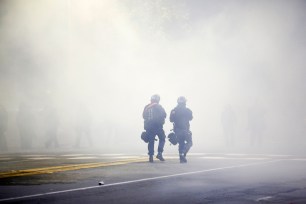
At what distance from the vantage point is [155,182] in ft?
38.7

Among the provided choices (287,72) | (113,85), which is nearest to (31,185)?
(113,85)

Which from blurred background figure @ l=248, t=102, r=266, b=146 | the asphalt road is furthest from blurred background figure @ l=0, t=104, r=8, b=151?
blurred background figure @ l=248, t=102, r=266, b=146

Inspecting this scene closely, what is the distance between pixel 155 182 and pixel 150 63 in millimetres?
34942

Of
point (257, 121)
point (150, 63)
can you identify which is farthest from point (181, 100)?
point (150, 63)

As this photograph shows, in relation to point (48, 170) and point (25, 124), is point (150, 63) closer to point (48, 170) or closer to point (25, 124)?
point (25, 124)

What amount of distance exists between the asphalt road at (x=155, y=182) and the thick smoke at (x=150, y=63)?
58.5ft

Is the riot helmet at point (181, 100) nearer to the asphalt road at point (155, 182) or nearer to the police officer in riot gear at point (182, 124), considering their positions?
the police officer in riot gear at point (182, 124)

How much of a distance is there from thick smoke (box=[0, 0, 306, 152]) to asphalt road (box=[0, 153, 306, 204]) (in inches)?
702

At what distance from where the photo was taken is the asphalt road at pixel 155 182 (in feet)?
31.4

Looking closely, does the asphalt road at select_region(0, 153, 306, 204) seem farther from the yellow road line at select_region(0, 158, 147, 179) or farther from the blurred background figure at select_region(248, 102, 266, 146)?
the blurred background figure at select_region(248, 102, 266, 146)

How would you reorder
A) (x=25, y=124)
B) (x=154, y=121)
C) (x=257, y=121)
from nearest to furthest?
(x=154, y=121) < (x=25, y=124) < (x=257, y=121)

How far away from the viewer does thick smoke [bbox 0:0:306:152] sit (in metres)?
37.6

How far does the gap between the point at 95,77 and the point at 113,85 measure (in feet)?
5.62

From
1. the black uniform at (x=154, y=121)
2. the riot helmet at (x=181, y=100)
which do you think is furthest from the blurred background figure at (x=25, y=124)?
the riot helmet at (x=181, y=100)
